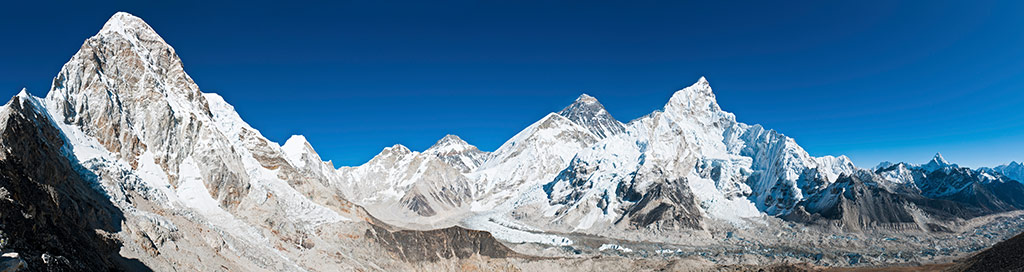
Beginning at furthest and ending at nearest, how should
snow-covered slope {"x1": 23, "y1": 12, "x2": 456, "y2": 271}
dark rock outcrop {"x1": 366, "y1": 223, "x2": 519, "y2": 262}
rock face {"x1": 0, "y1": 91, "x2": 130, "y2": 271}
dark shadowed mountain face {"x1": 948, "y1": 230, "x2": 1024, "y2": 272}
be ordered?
dark rock outcrop {"x1": 366, "y1": 223, "x2": 519, "y2": 262}, dark shadowed mountain face {"x1": 948, "y1": 230, "x2": 1024, "y2": 272}, snow-covered slope {"x1": 23, "y1": 12, "x2": 456, "y2": 271}, rock face {"x1": 0, "y1": 91, "x2": 130, "y2": 271}

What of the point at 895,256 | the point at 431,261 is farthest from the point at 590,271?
the point at 895,256

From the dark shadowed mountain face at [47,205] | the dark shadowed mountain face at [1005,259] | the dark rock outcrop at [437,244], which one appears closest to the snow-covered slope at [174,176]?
the dark shadowed mountain face at [47,205]

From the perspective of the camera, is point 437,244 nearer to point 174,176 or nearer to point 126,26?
point 174,176

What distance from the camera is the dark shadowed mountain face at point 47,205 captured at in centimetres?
2509

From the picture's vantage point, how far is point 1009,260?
68.3 metres

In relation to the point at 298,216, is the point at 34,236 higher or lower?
lower

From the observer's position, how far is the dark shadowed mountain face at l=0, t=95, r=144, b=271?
2509cm

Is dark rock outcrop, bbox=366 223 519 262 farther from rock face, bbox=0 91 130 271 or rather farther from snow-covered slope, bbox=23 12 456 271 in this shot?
rock face, bbox=0 91 130 271

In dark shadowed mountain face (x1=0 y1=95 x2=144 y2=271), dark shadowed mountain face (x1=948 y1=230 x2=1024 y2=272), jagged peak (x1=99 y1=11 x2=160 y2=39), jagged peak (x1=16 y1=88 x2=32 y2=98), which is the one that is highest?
jagged peak (x1=99 y1=11 x2=160 y2=39)

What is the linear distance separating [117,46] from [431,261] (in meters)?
67.0

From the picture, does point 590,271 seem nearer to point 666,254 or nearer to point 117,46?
point 666,254

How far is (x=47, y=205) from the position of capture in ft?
117

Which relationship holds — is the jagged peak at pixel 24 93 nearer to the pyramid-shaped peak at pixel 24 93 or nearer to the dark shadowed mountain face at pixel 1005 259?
the pyramid-shaped peak at pixel 24 93

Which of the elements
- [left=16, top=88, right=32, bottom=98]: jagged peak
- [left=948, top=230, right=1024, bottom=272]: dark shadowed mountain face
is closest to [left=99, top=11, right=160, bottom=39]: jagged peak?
[left=16, top=88, right=32, bottom=98]: jagged peak
